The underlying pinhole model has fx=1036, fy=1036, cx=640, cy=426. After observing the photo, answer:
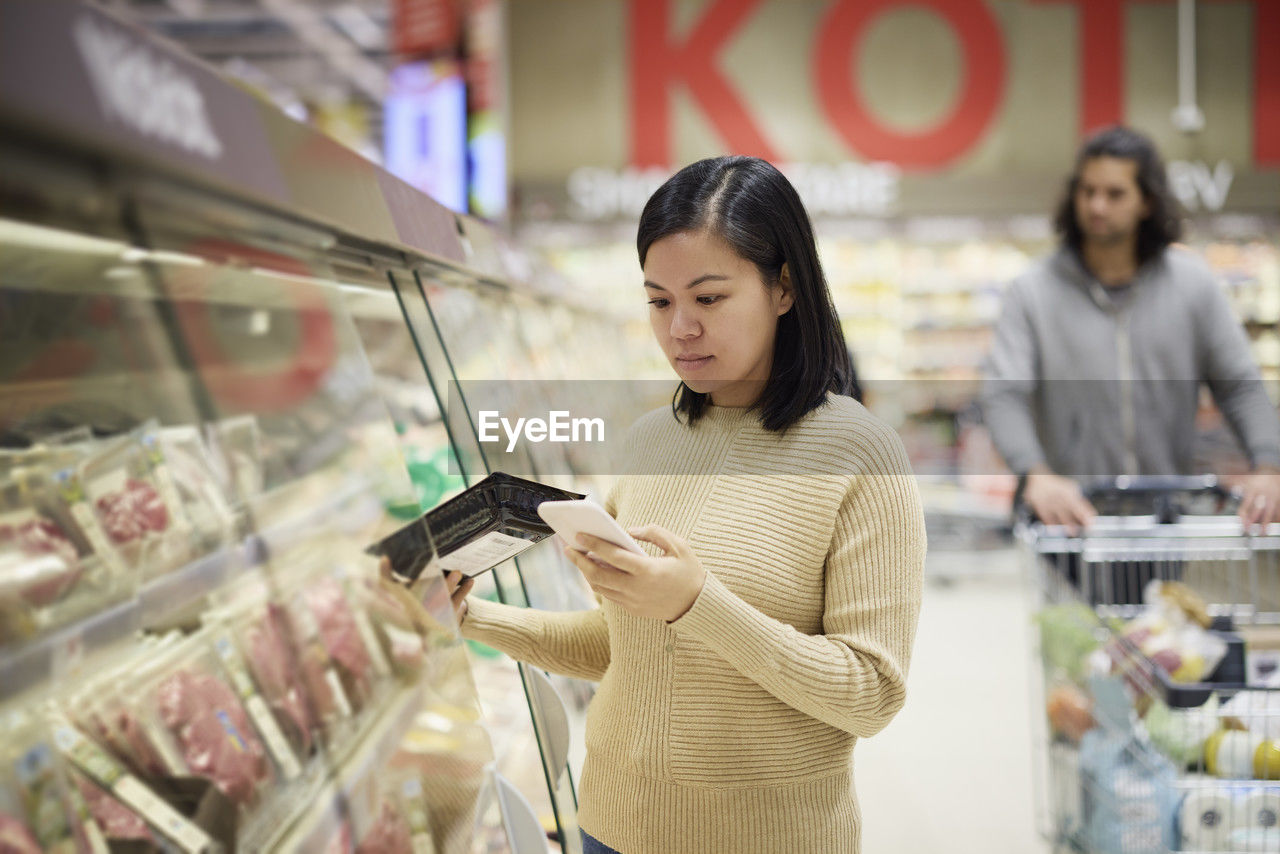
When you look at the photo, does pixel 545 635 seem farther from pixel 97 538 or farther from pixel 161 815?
pixel 97 538

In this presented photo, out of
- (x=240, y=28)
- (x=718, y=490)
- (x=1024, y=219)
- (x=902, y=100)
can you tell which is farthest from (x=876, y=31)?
(x=718, y=490)

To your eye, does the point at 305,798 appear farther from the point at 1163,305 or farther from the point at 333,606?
the point at 1163,305

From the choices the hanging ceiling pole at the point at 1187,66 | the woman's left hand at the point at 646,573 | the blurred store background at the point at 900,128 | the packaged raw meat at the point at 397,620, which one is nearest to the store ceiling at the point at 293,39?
the blurred store background at the point at 900,128

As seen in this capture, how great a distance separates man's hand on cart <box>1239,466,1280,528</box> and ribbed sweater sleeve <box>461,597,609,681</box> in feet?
5.32

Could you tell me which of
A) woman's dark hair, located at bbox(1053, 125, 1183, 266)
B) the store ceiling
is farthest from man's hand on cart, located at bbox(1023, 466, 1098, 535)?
the store ceiling

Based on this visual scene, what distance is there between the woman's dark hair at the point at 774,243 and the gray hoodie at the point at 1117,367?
60.0 inches

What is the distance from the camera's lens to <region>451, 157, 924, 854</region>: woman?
1.12 meters

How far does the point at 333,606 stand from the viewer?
1.35m

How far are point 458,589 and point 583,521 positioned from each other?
0.38 metres

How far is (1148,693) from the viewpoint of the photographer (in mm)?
2047

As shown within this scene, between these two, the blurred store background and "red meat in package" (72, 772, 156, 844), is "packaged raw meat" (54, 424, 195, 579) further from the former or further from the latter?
the blurred store background

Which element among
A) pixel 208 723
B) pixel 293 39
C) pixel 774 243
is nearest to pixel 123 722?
pixel 208 723

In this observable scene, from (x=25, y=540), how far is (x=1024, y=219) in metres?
8.46

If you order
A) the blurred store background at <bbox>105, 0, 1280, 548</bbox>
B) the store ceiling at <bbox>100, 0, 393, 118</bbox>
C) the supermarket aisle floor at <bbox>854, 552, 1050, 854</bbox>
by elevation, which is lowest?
the supermarket aisle floor at <bbox>854, 552, 1050, 854</bbox>
